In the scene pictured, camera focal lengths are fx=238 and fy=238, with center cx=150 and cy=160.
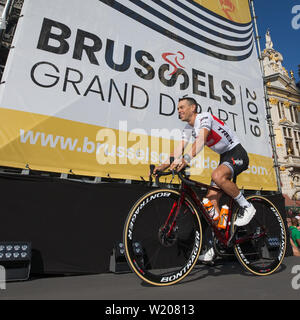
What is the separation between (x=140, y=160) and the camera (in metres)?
4.04

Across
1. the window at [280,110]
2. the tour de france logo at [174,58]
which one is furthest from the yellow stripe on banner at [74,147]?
the window at [280,110]

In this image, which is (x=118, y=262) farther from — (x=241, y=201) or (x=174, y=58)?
(x=174, y=58)

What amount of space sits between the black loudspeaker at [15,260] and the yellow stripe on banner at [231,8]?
22.4 feet

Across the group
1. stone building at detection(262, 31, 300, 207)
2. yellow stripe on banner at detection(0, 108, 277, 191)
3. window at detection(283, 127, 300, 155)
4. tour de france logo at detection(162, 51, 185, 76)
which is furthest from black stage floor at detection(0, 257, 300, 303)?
window at detection(283, 127, 300, 155)

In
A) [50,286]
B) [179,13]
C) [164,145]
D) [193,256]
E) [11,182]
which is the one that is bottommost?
[50,286]

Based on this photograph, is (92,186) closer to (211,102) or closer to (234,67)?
(211,102)

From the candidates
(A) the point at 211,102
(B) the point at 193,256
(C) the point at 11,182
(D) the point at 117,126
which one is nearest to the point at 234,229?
(B) the point at 193,256

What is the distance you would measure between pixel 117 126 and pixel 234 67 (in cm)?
419

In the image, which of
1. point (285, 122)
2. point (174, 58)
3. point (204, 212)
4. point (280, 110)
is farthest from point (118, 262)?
point (280, 110)

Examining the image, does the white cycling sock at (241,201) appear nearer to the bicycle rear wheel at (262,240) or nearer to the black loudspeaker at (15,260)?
the bicycle rear wheel at (262,240)

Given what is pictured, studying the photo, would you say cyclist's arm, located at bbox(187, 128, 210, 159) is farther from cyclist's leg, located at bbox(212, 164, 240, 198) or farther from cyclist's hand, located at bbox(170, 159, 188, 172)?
cyclist's leg, located at bbox(212, 164, 240, 198)

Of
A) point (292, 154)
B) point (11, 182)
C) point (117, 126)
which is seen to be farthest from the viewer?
point (292, 154)

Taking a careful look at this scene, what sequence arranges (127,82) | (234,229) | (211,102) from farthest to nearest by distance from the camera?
1. (211,102)
2. (127,82)
3. (234,229)

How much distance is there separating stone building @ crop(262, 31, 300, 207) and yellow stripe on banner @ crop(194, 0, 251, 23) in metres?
16.8
